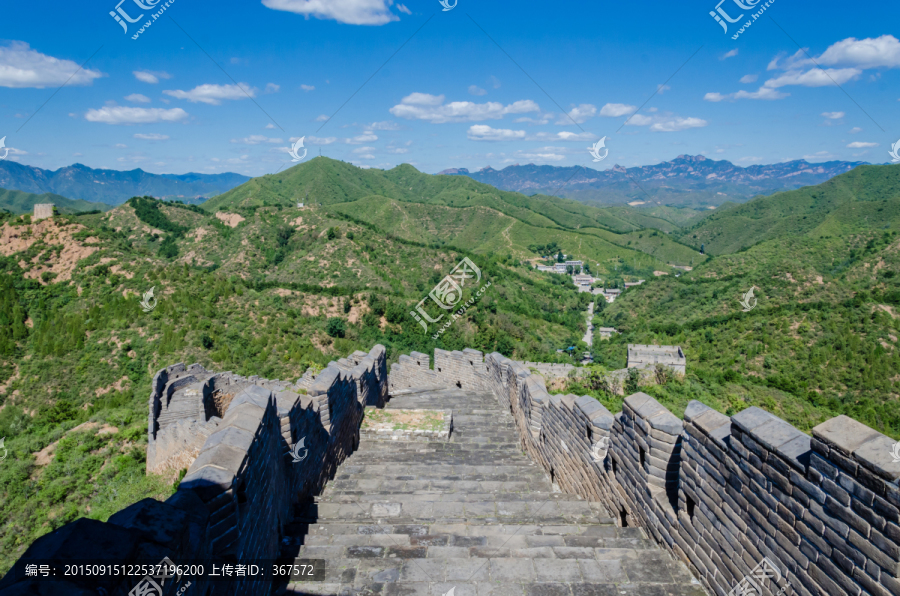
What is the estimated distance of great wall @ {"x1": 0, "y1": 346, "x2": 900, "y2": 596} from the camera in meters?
2.22

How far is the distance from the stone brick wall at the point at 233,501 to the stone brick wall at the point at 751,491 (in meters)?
3.36

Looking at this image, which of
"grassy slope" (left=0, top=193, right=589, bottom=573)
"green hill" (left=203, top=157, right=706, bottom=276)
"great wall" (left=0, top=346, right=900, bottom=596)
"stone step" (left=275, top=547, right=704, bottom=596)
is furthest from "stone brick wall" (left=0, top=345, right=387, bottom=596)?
"green hill" (left=203, top=157, right=706, bottom=276)

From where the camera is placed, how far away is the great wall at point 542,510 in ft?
7.27

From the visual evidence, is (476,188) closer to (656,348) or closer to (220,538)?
(656,348)

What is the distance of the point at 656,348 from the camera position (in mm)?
31547

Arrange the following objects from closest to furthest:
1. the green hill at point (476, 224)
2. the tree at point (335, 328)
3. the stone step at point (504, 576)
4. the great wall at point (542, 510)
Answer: the great wall at point (542, 510) < the stone step at point (504, 576) < the tree at point (335, 328) < the green hill at point (476, 224)

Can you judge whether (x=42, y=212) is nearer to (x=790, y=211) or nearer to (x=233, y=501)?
(x=233, y=501)

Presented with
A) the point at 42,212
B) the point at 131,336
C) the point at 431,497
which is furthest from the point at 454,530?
the point at 42,212

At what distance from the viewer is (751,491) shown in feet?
10.1

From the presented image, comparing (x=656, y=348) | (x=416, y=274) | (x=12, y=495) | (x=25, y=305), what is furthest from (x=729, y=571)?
(x=416, y=274)

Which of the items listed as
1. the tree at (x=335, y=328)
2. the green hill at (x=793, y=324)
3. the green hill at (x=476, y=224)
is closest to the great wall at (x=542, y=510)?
the green hill at (x=793, y=324)

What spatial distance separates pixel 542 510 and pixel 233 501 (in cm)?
357

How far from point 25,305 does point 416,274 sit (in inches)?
1384

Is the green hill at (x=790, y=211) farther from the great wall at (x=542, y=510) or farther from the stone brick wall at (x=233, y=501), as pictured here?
the stone brick wall at (x=233, y=501)
